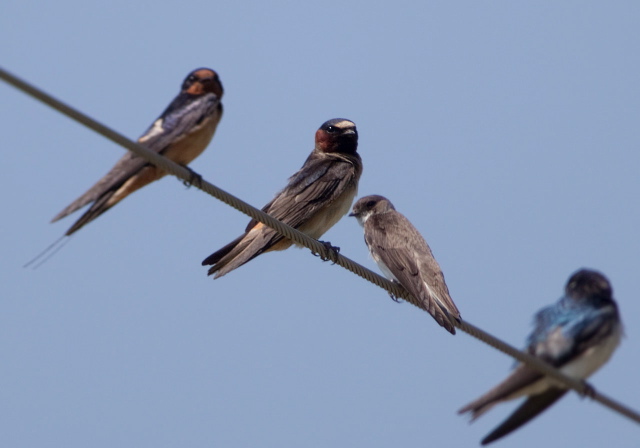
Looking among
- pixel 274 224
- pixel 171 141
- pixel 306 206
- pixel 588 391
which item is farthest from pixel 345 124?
pixel 588 391

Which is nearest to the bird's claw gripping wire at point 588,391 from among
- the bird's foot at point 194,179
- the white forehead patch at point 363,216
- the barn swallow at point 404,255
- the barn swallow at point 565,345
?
the barn swallow at point 565,345

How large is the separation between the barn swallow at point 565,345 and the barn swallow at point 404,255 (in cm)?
96

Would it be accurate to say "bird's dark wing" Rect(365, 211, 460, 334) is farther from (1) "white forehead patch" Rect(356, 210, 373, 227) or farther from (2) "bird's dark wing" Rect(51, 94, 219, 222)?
(2) "bird's dark wing" Rect(51, 94, 219, 222)

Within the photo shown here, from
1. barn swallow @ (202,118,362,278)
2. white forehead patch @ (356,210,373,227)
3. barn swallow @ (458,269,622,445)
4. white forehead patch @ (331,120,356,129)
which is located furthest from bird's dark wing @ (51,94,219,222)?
white forehead patch @ (356,210,373,227)

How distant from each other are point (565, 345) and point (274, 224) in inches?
64.8

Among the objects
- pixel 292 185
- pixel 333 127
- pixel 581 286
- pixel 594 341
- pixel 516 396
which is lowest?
pixel 516 396

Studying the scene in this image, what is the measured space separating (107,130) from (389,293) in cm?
382

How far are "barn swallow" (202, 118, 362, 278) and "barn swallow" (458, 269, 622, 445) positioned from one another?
2183mm

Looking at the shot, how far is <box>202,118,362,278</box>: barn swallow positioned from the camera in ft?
25.8

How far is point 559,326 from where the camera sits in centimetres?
621

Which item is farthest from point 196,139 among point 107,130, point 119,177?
point 107,130

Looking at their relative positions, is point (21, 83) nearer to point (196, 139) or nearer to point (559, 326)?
point (196, 139)

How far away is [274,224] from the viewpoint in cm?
628

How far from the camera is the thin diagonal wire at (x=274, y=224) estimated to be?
435 cm
